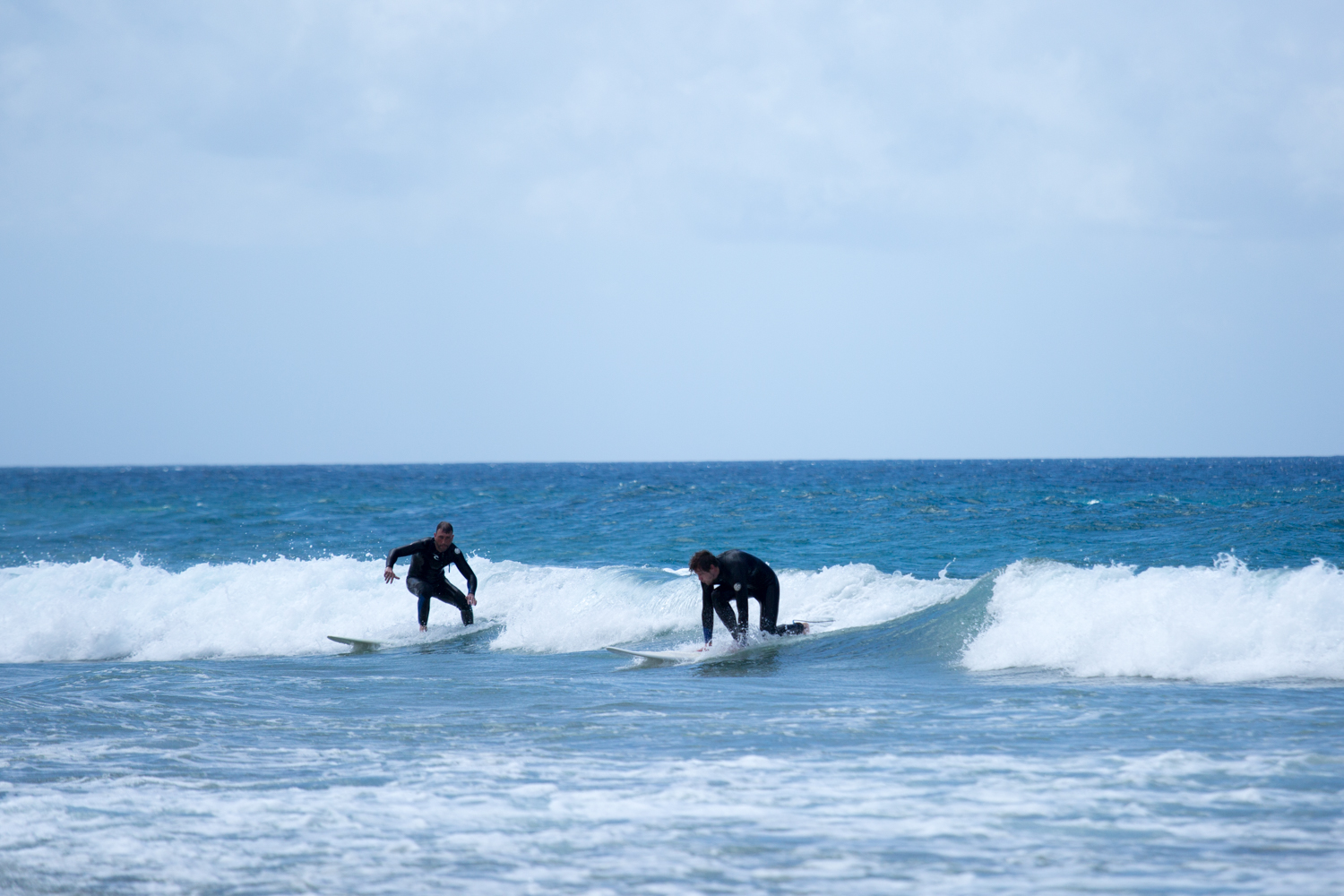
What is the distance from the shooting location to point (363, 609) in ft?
53.9

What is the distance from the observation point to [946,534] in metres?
23.6

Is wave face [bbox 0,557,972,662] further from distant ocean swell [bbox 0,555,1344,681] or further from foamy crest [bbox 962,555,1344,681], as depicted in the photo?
foamy crest [bbox 962,555,1344,681]

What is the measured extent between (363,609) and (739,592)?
7.16 m

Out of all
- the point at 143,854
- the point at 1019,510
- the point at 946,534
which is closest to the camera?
the point at 143,854

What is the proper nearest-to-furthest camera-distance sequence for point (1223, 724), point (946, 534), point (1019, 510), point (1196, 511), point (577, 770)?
point (577, 770) < point (1223, 724) < point (946, 534) < point (1196, 511) < point (1019, 510)

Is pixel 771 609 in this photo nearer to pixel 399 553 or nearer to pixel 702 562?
pixel 702 562

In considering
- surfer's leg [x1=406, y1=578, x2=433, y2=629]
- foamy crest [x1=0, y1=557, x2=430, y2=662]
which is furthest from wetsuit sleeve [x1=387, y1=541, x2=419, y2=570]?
foamy crest [x1=0, y1=557, x2=430, y2=662]

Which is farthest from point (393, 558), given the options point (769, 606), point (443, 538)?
point (769, 606)

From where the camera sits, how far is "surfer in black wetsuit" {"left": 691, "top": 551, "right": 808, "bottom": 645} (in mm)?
11414

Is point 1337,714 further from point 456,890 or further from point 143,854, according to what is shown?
point 143,854

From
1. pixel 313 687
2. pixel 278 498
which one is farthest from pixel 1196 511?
pixel 278 498

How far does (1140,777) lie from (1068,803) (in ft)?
2.29

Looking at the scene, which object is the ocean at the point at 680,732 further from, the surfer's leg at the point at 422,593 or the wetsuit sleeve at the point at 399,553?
the wetsuit sleeve at the point at 399,553

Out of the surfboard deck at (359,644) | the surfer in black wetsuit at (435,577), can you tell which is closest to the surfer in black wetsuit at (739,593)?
the surfer in black wetsuit at (435,577)
